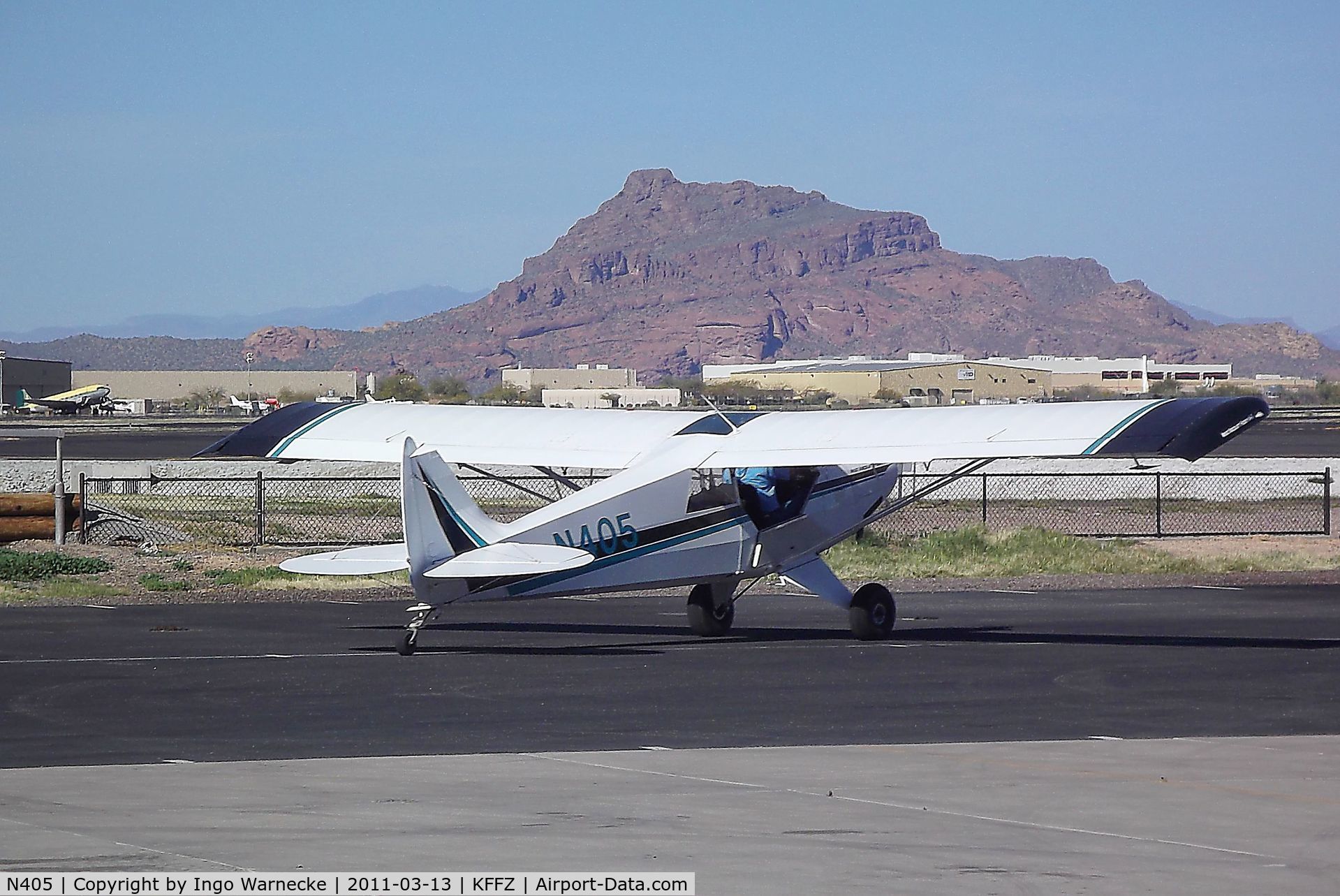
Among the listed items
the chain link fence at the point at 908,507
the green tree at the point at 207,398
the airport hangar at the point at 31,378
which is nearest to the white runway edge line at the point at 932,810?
the chain link fence at the point at 908,507

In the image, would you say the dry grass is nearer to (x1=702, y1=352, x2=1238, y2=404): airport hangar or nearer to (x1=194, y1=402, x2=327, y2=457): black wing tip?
(x1=194, y1=402, x2=327, y2=457): black wing tip

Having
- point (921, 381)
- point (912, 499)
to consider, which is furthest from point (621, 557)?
point (921, 381)

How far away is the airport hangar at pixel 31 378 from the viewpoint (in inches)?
5659

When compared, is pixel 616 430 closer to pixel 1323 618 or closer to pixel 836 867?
pixel 1323 618

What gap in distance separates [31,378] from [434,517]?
14829 cm

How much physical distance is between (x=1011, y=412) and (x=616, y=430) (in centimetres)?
454

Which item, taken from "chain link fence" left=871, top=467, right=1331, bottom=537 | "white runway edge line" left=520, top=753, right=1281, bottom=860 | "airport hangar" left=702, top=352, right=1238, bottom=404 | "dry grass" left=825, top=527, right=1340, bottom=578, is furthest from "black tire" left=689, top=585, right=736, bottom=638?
"airport hangar" left=702, top=352, right=1238, bottom=404

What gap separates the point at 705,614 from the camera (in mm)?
17828

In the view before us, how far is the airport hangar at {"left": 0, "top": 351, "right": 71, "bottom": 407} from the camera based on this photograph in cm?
14375

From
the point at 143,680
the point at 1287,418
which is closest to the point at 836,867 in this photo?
the point at 143,680

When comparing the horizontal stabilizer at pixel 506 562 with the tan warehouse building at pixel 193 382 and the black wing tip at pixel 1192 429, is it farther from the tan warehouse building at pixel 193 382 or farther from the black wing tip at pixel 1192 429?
the tan warehouse building at pixel 193 382

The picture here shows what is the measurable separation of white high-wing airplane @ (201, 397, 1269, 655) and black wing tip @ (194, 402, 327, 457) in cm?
3

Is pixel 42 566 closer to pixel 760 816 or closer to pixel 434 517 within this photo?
pixel 434 517

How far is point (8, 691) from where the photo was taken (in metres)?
13.6
